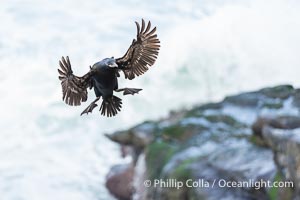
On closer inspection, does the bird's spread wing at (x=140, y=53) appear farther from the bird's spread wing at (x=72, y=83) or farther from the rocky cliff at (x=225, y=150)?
the rocky cliff at (x=225, y=150)

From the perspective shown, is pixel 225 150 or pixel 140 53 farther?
pixel 225 150

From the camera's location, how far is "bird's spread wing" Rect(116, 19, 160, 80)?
2.32 m

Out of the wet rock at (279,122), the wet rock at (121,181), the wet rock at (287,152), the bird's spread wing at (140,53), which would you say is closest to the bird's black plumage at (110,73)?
the bird's spread wing at (140,53)

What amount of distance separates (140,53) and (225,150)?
27.5 feet

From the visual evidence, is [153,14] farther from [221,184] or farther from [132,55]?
[132,55]

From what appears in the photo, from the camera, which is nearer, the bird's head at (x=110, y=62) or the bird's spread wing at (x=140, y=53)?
the bird's head at (x=110, y=62)

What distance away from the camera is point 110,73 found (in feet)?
7.23

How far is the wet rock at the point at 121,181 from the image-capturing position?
14461 mm

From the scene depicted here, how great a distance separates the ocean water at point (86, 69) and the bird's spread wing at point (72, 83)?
1377 cm

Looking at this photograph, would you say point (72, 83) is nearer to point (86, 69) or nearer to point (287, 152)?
point (287, 152)

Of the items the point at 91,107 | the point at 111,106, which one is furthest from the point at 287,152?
the point at 91,107

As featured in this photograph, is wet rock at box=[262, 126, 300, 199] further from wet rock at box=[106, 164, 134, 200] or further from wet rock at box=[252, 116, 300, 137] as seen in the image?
wet rock at box=[106, 164, 134, 200]

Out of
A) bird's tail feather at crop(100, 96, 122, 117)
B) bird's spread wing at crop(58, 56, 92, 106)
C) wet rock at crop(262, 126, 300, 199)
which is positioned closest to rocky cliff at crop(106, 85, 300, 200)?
wet rock at crop(262, 126, 300, 199)

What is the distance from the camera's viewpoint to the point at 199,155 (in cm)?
1088
